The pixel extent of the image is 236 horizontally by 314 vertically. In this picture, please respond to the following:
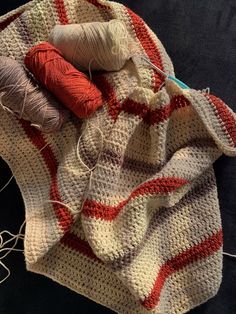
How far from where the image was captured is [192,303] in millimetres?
1133

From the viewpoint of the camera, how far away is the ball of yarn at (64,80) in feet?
3.60

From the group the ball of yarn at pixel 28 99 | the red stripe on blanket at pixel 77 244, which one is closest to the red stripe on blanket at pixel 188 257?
the red stripe on blanket at pixel 77 244

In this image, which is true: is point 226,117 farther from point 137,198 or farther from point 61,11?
point 61,11

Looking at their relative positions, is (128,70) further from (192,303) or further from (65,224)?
(192,303)

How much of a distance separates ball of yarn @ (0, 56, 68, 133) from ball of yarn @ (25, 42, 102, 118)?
0.02 m

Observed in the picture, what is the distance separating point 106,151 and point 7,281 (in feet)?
1.26

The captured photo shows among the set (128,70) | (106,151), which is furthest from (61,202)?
(128,70)

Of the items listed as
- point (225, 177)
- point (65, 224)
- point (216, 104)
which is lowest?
point (65, 224)

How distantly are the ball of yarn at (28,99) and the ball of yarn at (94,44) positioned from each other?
0.10 metres

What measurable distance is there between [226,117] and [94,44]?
0.33 m

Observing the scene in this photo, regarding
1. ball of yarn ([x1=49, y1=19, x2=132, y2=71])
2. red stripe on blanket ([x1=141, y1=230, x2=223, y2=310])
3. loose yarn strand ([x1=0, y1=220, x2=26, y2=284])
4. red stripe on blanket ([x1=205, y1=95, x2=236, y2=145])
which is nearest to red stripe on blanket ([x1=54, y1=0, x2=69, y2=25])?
ball of yarn ([x1=49, y1=19, x2=132, y2=71])

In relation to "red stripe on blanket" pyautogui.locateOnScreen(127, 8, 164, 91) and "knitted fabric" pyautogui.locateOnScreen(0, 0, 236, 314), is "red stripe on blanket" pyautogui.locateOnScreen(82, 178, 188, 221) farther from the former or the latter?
"red stripe on blanket" pyautogui.locateOnScreen(127, 8, 164, 91)

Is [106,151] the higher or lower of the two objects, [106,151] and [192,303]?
the higher

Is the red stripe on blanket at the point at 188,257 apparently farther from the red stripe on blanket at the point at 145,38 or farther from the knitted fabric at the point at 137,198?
the red stripe on blanket at the point at 145,38
